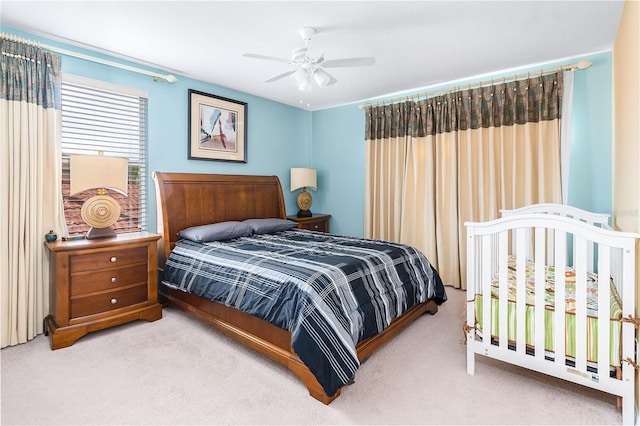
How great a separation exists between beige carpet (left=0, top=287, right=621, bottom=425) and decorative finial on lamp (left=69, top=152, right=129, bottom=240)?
0.94m

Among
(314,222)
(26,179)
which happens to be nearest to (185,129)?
(26,179)

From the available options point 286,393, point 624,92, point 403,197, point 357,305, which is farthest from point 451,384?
point 403,197

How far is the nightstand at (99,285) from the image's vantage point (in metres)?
2.46

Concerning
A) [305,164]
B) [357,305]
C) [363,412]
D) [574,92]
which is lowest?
[363,412]

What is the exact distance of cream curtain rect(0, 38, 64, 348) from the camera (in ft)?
8.09

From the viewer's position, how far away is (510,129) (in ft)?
11.6

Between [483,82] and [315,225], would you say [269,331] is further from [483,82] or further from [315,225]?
[483,82]

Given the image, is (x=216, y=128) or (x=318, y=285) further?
(x=216, y=128)

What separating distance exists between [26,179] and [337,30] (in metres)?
2.73

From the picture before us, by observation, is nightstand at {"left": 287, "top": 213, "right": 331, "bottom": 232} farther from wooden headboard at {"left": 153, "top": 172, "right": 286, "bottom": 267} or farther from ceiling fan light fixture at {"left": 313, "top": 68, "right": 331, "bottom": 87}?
ceiling fan light fixture at {"left": 313, "top": 68, "right": 331, "bottom": 87}

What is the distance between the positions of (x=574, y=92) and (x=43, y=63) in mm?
4804

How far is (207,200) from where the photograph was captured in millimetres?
3797

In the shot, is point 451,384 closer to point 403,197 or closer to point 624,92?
point 624,92

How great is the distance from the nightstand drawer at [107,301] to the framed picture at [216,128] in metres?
1.65
